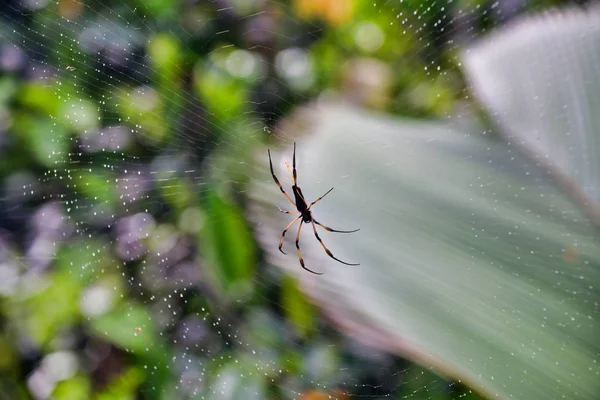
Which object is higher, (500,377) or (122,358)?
(500,377)

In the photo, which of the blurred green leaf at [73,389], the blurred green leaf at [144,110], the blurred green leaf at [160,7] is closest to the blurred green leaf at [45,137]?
the blurred green leaf at [144,110]

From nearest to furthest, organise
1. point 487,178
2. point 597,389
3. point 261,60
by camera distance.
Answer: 1. point 597,389
2. point 487,178
3. point 261,60

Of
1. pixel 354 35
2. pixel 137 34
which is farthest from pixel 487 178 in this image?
pixel 137 34

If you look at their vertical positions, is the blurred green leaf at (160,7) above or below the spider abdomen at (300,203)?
above

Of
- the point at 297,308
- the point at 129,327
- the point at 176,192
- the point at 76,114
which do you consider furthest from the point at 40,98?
the point at 297,308

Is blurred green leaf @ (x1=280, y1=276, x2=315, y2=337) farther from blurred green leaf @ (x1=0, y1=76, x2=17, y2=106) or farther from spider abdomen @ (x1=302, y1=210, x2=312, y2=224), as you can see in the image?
blurred green leaf @ (x1=0, y1=76, x2=17, y2=106)

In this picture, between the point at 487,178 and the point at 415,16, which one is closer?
the point at 487,178

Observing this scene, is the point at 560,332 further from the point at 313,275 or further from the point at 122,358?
the point at 122,358

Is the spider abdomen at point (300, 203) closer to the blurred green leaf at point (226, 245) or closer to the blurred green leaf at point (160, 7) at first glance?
the blurred green leaf at point (226, 245)
